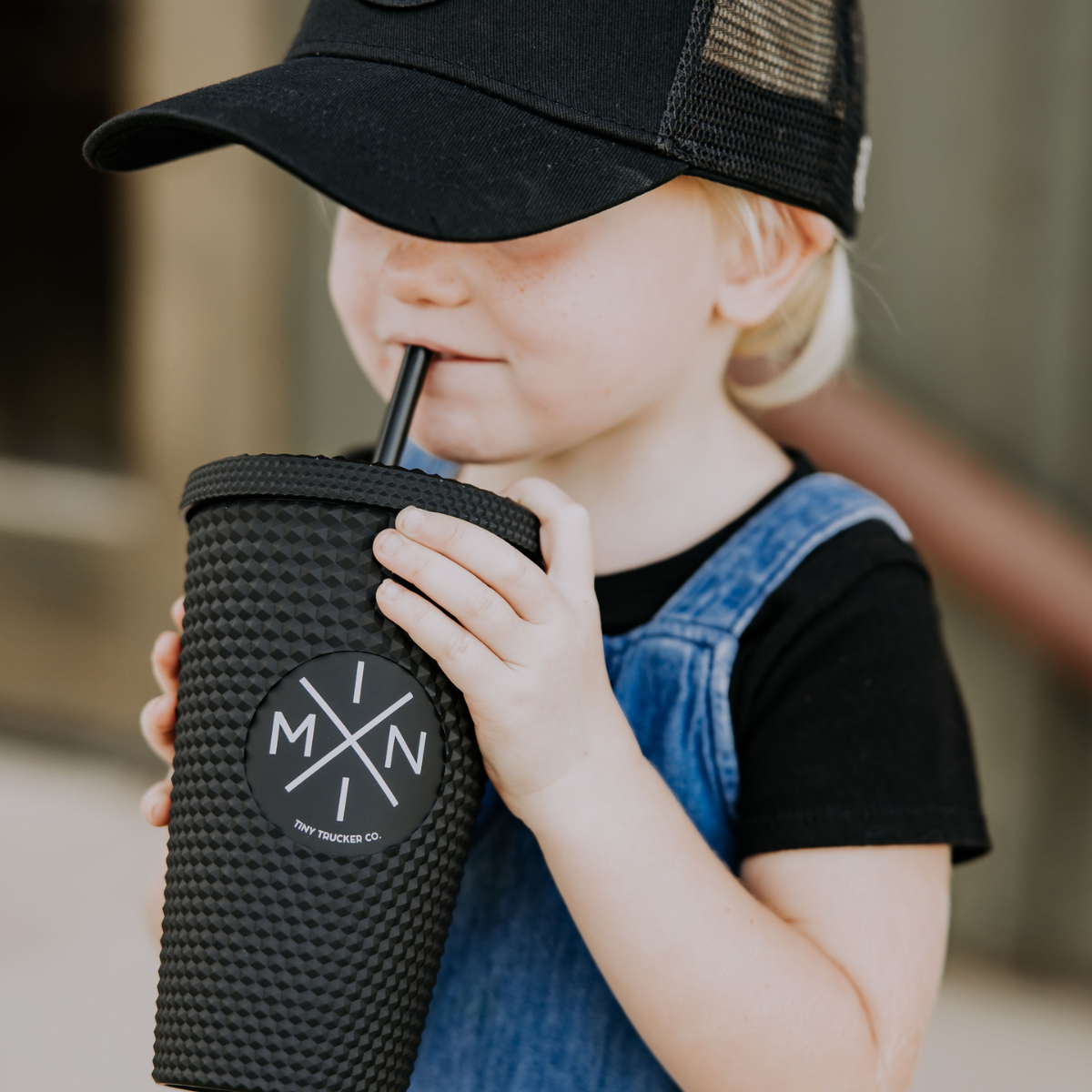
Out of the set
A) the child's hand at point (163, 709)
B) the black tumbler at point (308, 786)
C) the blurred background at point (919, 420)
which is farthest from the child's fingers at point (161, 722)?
the blurred background at point (919, 420)

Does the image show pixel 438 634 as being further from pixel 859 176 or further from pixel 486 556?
pixel 859 176

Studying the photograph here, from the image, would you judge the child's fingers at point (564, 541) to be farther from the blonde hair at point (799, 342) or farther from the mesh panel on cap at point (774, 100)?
the blonde hair at point (799, 342)

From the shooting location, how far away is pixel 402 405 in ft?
2.40

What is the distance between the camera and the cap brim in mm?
625

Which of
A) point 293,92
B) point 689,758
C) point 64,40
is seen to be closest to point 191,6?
point 64,40

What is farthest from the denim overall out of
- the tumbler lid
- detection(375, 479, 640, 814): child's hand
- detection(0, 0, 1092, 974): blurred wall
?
detection(0, 0, 1092, 974): blurred wall

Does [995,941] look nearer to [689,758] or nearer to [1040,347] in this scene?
[1040,347]

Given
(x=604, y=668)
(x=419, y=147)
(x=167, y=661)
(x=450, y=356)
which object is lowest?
(x=167, y=661)

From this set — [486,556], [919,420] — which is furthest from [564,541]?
[919,420]

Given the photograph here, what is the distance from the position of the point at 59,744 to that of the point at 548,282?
89.8 inches

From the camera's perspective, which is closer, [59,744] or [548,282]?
[548,282]

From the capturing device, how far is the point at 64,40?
2662 millimetres

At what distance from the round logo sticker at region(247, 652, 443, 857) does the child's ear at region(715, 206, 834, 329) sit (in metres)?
0.41

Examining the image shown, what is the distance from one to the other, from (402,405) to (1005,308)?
1354mm
